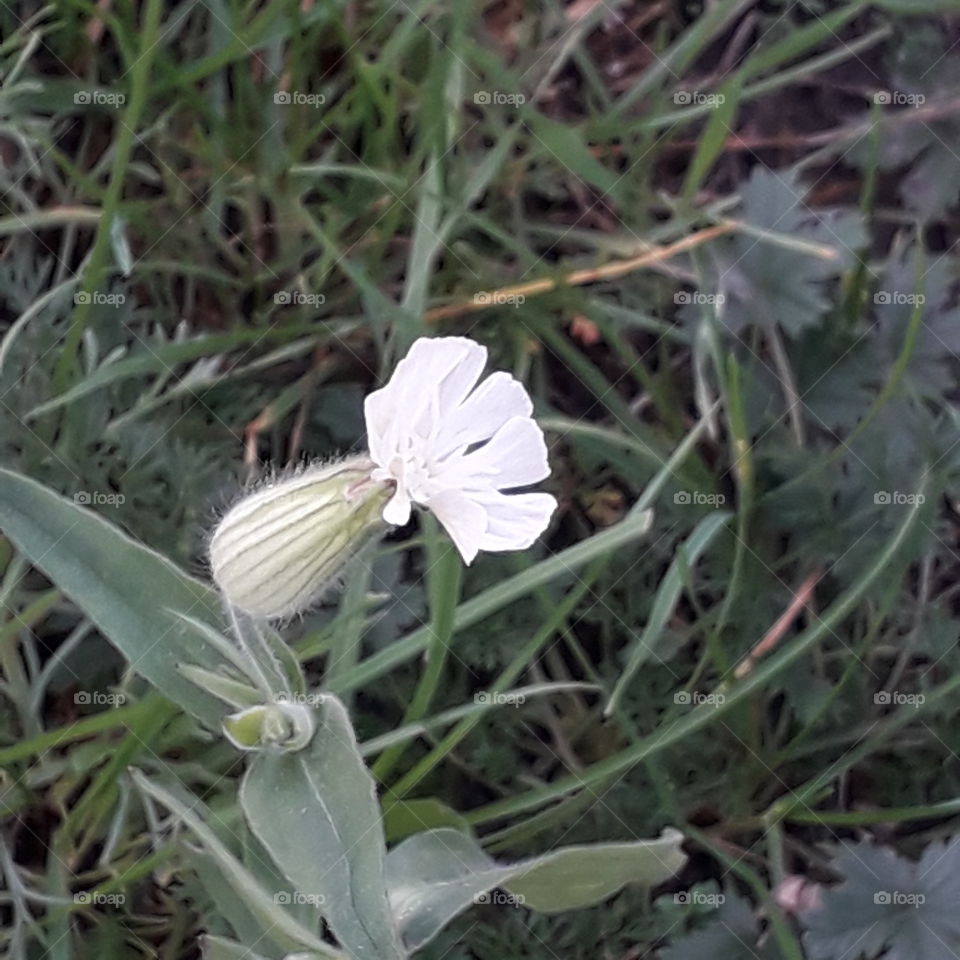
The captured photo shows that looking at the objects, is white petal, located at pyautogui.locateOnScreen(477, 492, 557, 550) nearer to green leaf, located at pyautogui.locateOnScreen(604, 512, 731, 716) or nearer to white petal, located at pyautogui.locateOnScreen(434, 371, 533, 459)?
white petal, located at pyautogui.locateOnScreen(434, 371, 533, 459)

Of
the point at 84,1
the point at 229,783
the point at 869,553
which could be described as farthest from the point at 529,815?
the point at 84,1

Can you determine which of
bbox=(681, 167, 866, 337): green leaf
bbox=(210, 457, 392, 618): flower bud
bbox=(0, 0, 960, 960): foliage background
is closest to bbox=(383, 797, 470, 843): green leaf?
bbox=(0, 0, 960, 960): foliage background

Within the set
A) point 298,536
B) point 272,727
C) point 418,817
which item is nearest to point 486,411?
point 298,536

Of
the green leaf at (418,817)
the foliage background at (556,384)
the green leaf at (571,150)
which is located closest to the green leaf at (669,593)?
the foliage background at (556,384)

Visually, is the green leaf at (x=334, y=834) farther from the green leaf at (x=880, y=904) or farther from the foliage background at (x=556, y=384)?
the green leaf at (x=880, y=904)

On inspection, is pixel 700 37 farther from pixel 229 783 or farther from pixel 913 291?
pixel 229 783

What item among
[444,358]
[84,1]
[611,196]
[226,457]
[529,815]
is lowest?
[529,815]
